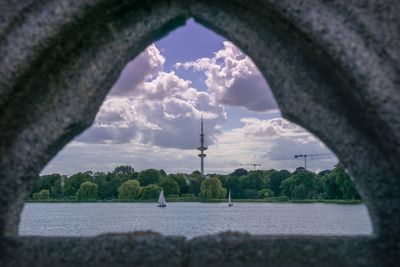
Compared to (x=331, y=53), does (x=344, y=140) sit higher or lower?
lower

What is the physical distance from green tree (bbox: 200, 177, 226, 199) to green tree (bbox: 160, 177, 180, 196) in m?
4.72

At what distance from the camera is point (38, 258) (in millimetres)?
4645

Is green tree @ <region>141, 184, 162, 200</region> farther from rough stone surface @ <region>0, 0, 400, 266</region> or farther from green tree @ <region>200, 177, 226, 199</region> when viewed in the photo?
rough stone surface @ <region>0, 0, 400, 266</region>

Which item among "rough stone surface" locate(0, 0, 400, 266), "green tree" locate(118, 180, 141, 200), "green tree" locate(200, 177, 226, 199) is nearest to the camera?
"rough stone surface" locate(0, 0, 400, 266)

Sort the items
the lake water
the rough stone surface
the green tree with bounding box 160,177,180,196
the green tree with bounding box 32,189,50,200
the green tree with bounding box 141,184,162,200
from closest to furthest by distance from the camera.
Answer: the rough stone surface → the lake water → the green tree with bounding box 160,177,180,196 → the green tree with bounding box 32,189,50,200 → the green tree with bounding box 141,184,162,200

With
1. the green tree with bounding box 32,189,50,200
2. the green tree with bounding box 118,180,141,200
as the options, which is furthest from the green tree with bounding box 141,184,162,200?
the green tree with bounding box 32,189,50,200

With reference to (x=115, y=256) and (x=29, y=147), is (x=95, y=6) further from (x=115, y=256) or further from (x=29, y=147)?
(x=115, y=256)

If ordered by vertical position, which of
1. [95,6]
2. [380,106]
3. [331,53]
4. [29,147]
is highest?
[95,6]

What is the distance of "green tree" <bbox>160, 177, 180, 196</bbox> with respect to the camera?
342 ft

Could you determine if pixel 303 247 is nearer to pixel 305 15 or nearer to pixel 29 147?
pixel 305 15

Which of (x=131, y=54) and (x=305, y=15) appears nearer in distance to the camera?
(x=305, y=15)

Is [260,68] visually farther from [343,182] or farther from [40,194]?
[40,194]

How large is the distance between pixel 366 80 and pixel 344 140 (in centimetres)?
46

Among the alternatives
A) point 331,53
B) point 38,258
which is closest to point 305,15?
point 331,53
